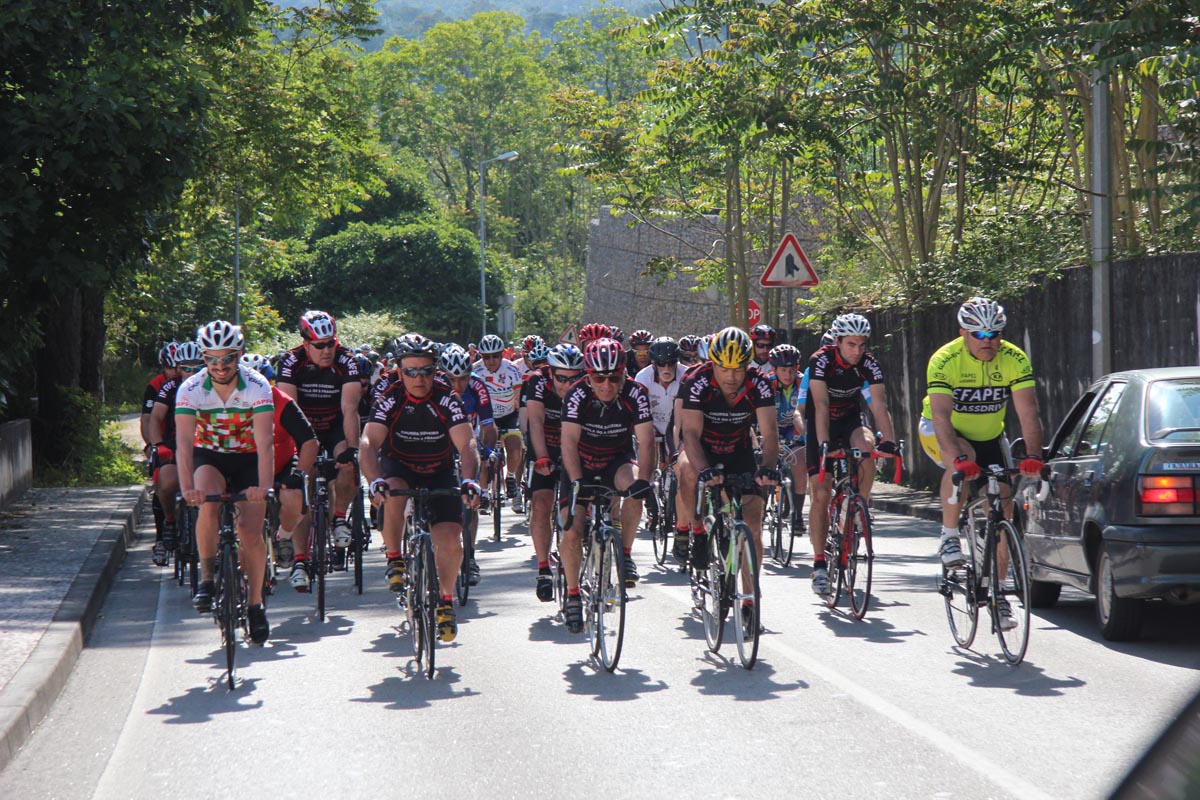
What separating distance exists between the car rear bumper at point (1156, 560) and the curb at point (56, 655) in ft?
18.3

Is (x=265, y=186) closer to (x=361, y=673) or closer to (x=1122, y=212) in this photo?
(x=1122, y=212)

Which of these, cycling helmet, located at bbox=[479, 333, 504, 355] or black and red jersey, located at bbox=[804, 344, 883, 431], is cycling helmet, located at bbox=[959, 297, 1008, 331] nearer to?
black and red jersey, located at bbox=[804, 344, 883, 431]

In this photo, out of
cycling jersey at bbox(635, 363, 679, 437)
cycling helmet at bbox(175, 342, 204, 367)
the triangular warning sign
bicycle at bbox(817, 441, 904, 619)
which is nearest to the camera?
bicycle at bbox(817, 441, 904, 619)

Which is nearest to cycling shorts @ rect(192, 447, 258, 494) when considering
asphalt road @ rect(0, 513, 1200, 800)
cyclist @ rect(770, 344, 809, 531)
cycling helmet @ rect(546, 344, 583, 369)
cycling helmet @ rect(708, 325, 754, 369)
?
asphalt road @ rect(0, 513, 1200, 800)

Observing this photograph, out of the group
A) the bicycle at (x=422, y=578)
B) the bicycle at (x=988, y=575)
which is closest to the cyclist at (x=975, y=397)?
the bicycle at (x=988, y=575)

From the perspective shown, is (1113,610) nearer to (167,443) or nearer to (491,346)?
(167,443)

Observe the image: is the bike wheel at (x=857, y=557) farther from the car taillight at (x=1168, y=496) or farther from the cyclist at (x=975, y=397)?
the car taillight at (x=1168, y=496)

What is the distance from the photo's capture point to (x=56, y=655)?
809cm

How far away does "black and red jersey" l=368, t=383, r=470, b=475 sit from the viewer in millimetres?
8938

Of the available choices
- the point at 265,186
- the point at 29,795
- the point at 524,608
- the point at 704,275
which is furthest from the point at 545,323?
the point at 29,795

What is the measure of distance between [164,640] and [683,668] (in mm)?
3581

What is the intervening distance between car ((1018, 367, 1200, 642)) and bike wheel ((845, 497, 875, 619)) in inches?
44.5

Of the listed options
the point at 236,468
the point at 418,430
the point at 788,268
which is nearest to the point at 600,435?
the point at 418,430

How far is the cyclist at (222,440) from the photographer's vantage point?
834 cm
